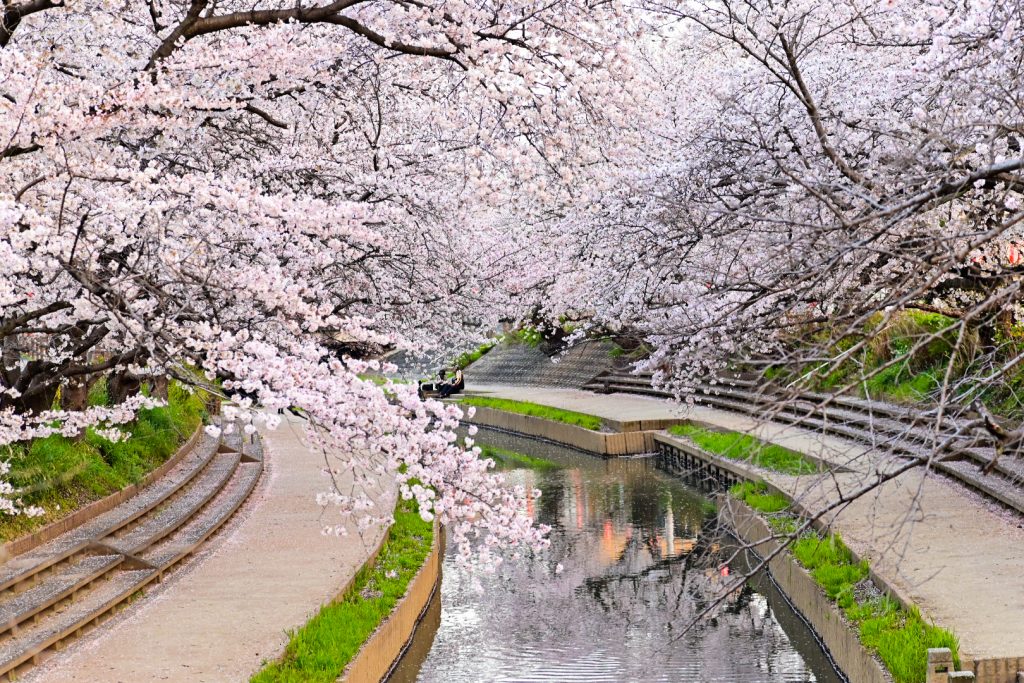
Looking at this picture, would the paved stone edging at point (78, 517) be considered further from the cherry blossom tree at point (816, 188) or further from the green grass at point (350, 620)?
the cherry blossom tree at point (816, 188)

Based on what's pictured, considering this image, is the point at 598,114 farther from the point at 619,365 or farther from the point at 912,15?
the point at 619,365

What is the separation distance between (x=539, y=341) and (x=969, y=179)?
37.8 m

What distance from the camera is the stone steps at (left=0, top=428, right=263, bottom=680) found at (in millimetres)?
9156

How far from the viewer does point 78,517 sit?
12.6 metres

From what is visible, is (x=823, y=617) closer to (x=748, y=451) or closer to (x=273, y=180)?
(x=748, y=451)

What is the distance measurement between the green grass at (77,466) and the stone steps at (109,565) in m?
0.37

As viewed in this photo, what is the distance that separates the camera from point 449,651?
1134 centimetres

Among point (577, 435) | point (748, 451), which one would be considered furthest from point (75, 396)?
point (577, 435)

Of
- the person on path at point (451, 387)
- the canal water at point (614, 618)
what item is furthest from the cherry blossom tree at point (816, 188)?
the person on path at point (451, 387)

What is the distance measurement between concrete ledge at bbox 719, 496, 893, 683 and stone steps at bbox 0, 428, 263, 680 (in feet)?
17.4

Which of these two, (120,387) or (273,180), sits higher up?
(273,180)

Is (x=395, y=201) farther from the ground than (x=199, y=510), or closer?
farther from the ground

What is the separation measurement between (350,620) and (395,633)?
3.25ft

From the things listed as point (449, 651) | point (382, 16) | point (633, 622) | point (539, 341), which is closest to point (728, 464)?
point (633, 622)
